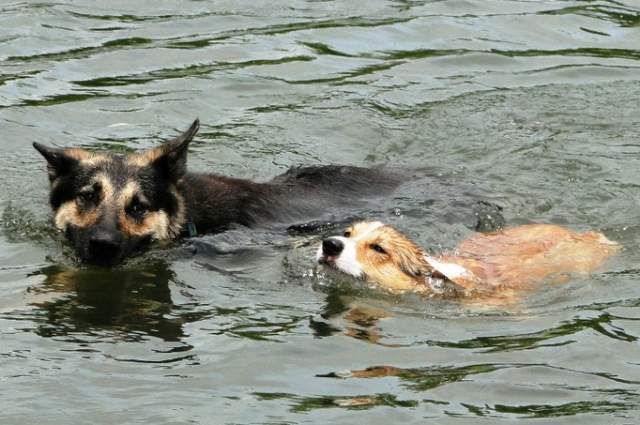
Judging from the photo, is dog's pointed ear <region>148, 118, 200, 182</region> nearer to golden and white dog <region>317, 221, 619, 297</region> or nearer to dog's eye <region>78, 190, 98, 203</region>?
dog's eye <region>78, 190, 98, 203</region>

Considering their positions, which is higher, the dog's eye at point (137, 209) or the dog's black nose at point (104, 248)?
the dog's eye at point (137, 209)

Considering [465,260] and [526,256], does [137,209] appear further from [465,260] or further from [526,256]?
[526,256]

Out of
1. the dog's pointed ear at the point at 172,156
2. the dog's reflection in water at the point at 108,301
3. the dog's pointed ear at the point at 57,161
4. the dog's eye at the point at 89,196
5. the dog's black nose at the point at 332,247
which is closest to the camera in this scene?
the dog's reflection in water at the point at 108,301

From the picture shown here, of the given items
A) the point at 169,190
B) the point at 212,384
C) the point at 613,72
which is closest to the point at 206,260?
the point at 169,190

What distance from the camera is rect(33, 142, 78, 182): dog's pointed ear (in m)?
10.3

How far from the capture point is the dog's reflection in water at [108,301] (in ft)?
27.9

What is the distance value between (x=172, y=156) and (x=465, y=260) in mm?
2647

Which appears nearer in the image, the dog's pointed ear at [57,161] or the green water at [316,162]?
the green water at [316,162]

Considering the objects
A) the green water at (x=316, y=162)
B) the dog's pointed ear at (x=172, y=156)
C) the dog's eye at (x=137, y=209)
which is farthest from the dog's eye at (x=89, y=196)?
the dog's pointed ear at (x=172, y=156)

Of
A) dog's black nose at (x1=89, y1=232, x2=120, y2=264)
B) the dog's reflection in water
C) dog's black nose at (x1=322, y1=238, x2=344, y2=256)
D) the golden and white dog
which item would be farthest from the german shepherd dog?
dog's black nose at (x1=322, y1=238, x2=344, y2=256)

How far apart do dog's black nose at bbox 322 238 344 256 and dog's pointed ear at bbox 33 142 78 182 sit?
2.33 m

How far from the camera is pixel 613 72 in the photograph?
50.3 ft

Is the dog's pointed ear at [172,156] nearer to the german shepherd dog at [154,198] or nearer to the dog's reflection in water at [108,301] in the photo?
the german shepherd dog at [154,198]

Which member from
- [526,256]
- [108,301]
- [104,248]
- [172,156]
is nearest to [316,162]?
[172,156]
